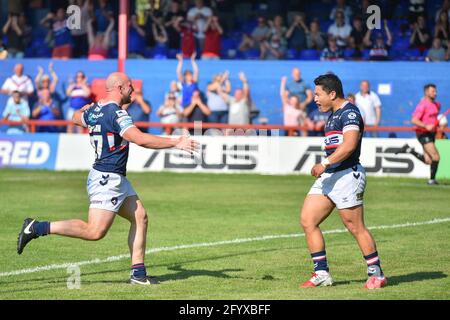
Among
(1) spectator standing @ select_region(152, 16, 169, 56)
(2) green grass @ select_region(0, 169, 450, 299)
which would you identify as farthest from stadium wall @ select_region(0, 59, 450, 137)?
(2) green grass @ select_region(0, 169, 450, 299)

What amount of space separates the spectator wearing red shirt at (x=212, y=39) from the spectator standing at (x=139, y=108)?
2.18 m

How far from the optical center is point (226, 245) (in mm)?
14414

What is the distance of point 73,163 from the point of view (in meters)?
27.4

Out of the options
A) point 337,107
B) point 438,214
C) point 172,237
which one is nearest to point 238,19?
point 438,214

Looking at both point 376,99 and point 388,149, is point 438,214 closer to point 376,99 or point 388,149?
point 388,149

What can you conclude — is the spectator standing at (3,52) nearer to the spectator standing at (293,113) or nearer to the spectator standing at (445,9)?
the spectator standing at (293,113)

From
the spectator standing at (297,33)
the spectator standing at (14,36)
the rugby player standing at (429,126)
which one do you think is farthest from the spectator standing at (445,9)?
the spectator standing at (14,36)

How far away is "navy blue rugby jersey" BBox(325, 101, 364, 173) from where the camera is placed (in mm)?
10539

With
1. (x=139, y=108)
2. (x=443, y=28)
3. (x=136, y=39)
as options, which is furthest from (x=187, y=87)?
(x=443, y=28)

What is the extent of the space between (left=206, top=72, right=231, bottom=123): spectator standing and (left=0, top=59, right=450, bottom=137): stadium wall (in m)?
0.64

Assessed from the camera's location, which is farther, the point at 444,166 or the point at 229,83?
the point at 229,83

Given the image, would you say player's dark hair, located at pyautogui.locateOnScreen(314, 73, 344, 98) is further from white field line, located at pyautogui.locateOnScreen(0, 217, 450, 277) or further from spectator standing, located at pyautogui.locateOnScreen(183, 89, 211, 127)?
spectator standing, located at pyautogui.locateOnScreen(183, 89, 211, 127)
